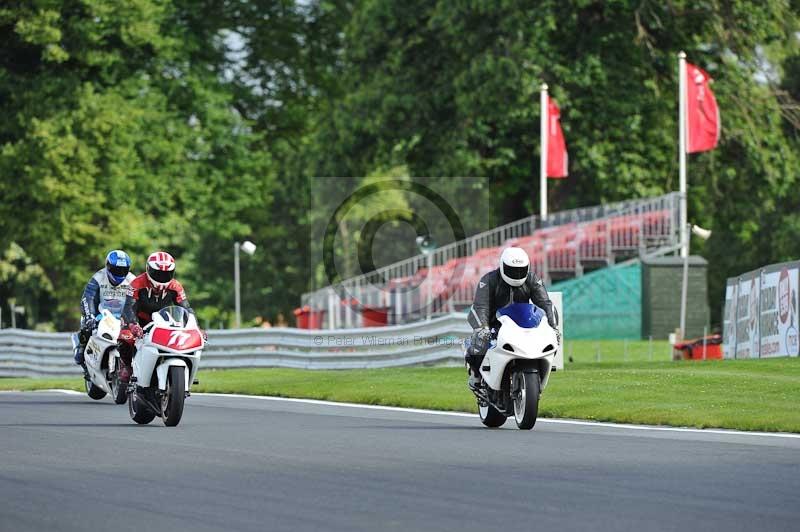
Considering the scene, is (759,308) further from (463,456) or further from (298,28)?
(298,28)

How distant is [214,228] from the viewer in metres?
52.1

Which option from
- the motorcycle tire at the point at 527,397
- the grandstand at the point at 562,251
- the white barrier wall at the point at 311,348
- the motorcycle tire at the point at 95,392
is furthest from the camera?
the grandstand at the point at 562,251

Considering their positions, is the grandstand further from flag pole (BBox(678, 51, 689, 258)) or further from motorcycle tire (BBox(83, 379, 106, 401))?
motorcycle tire (BBox(83, 379, 106, 401))

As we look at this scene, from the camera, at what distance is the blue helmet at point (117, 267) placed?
2242 cm

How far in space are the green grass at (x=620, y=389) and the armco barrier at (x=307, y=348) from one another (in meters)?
0.65

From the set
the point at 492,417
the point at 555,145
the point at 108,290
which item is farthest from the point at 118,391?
the point at 555,145

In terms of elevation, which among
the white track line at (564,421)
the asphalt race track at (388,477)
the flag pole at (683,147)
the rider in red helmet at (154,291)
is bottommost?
the asphalt race track at (388,477)

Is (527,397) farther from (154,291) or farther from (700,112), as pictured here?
(700,112)

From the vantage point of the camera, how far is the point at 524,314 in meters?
16.8

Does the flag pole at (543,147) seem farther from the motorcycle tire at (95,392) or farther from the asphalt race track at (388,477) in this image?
the asphalt race track at (388,477)

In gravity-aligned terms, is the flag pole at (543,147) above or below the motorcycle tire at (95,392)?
above

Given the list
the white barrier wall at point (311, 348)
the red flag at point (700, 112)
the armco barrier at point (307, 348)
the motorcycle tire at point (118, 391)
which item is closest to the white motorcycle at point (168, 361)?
the motorcycle tire at point (118, 391)

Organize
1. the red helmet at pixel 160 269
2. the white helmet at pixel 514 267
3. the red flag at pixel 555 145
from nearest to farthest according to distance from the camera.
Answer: the white helmet at pixel 514 267
the red helmet at pixel 160 269
the red flag at pixel 555 145

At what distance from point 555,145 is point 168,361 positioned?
26.3 metres
